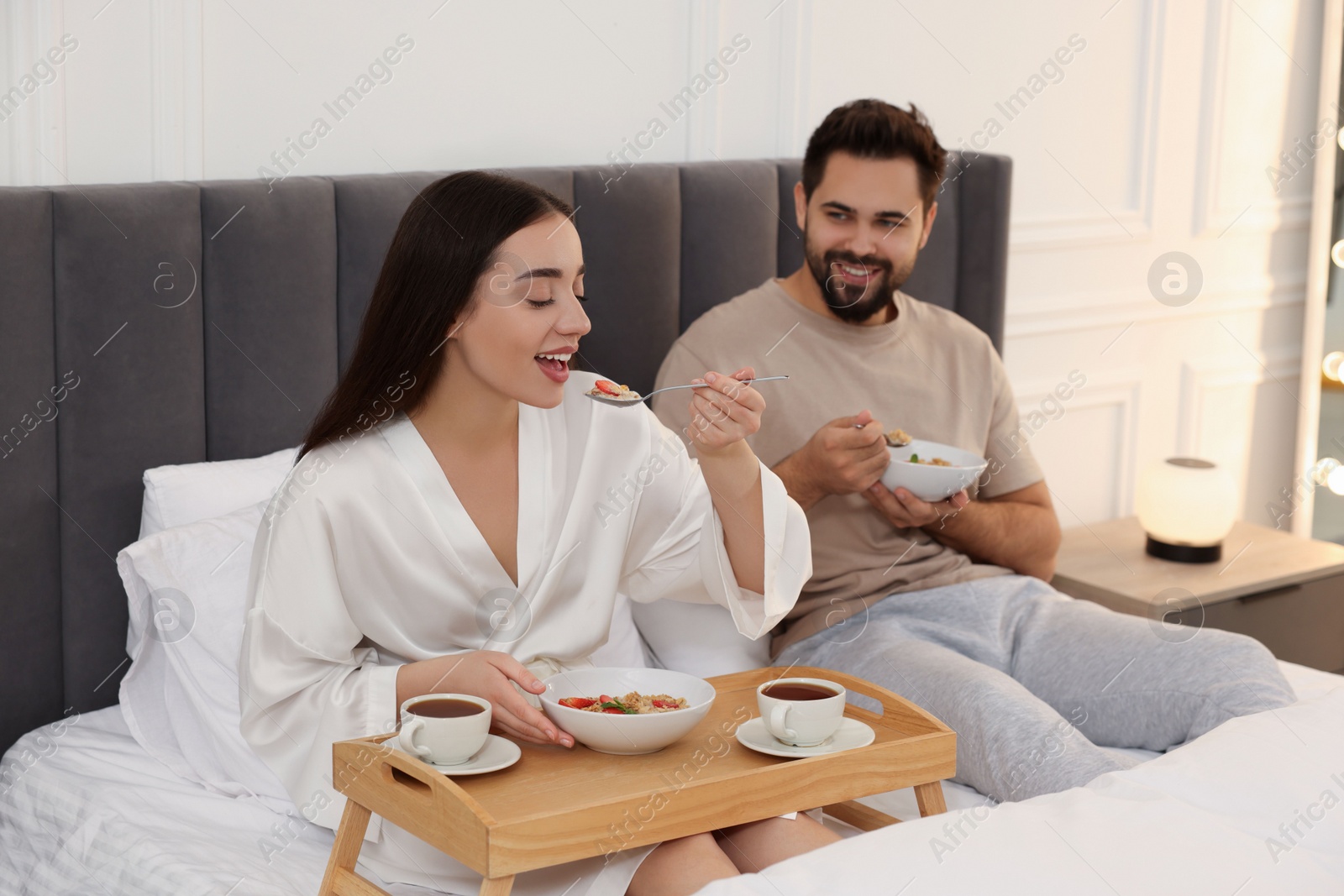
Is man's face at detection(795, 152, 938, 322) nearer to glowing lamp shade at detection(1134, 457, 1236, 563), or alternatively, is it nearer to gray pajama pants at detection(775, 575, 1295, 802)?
gray pajama pants at detection(775, 575, 1295, 802)

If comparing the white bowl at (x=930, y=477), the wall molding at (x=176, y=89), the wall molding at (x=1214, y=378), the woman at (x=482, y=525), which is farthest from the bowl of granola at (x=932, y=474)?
the wall molding at (x=1214, y=378)

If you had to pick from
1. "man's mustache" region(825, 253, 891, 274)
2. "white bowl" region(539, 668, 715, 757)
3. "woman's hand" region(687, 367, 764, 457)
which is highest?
"man's mustache" region(825, 253, 891, 274)

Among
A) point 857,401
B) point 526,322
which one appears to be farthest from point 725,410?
point 857,401

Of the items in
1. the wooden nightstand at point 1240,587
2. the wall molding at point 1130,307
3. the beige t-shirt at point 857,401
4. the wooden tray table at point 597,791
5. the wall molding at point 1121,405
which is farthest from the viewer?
the wall molding at point 1121,405

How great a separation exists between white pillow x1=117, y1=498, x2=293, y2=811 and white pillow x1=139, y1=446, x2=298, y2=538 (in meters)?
0.04

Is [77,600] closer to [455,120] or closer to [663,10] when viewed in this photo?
[455,120]

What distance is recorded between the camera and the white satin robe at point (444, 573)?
5.22ft

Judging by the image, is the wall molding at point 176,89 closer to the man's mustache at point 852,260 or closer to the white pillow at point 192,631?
the white pillow at point 192,631

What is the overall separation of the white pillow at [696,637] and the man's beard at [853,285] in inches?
23.8

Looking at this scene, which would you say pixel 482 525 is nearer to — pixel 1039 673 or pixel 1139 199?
pixel 1039 673

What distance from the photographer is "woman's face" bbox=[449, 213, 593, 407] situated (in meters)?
1.68

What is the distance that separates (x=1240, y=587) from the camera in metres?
2.89

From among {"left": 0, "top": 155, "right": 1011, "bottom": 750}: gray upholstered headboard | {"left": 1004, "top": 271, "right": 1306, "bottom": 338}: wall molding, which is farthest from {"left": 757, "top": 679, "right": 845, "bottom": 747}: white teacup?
{"left": 1004, "top": 271, "right": 1306, "bottom": 338}: wall molding

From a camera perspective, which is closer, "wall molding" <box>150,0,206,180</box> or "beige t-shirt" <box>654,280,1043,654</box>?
"wall molding" <box>150,0,206,180</box>
